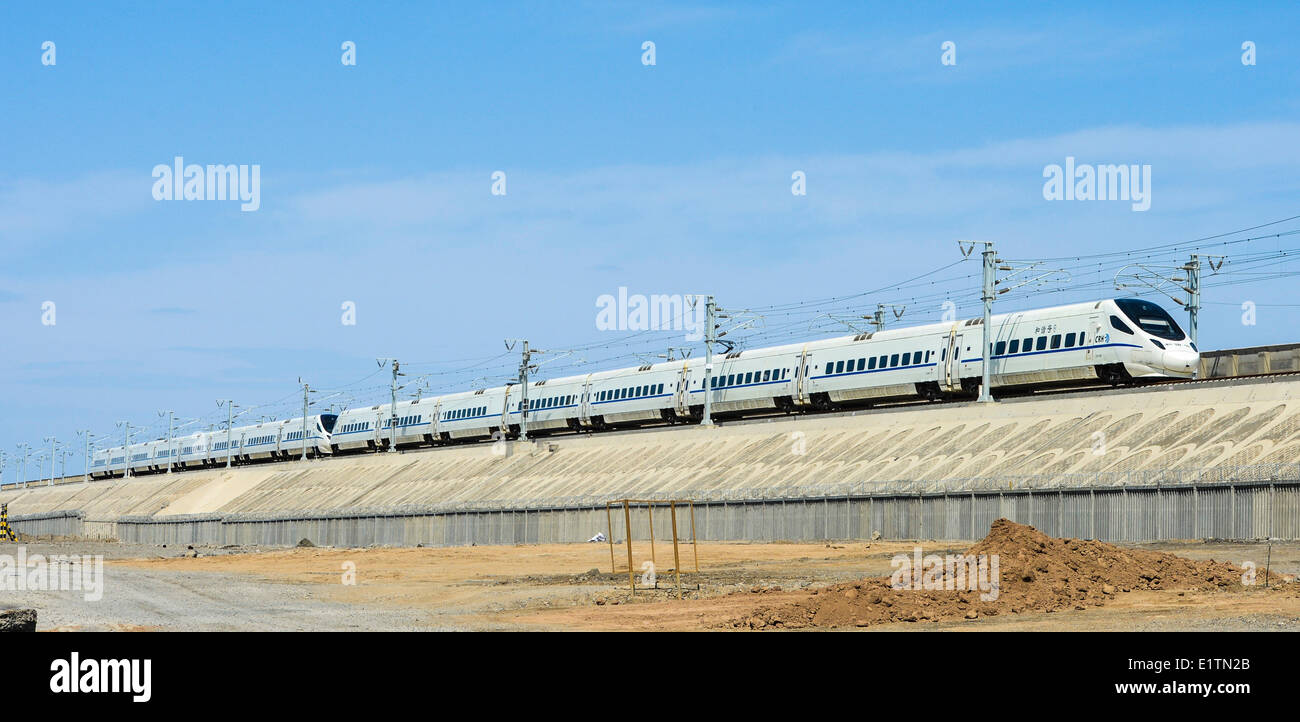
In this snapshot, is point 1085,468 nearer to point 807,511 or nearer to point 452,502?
point 807,511

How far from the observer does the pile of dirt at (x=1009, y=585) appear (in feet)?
69.3

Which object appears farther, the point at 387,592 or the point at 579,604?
the point at 387,592

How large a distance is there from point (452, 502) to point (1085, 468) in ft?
127

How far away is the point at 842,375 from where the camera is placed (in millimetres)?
61188

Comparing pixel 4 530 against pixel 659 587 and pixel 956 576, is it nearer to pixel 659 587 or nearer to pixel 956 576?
pixel 659 587

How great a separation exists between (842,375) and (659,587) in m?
32.7

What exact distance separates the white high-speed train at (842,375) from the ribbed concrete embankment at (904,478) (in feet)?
5.58

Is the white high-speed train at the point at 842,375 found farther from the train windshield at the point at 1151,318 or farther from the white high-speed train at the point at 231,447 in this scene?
the white high-speed train at the point at 231,447

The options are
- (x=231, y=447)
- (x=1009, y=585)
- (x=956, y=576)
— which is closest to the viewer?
(x=1009, y=585)

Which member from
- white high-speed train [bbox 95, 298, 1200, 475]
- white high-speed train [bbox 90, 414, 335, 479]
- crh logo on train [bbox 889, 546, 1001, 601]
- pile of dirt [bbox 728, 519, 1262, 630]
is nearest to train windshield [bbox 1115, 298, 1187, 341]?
white high-speed train [bbox 95, 298, 1200, 475]

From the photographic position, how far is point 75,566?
153 ft

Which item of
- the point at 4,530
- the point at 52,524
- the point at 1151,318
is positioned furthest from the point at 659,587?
the point at 52,524

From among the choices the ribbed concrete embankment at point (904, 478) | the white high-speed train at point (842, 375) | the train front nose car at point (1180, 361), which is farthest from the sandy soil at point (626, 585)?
the train front nose car at point (1180, 361)
